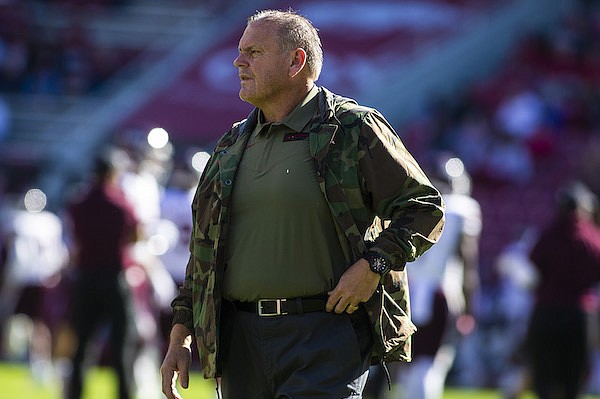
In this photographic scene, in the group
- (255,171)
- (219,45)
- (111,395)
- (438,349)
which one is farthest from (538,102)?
(255,171)

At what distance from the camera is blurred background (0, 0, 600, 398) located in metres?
19.0

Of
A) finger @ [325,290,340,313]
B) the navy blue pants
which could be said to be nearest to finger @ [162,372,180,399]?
the navy blue pants

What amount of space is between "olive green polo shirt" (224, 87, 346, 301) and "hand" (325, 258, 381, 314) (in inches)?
4.0

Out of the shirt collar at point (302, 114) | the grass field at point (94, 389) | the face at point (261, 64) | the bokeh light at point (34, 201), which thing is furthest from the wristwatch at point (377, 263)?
the bokeh light at point (34, 201)

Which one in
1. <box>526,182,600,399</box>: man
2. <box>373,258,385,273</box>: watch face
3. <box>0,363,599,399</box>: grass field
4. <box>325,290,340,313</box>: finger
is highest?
<box>373,258,385,273</box>: watch face

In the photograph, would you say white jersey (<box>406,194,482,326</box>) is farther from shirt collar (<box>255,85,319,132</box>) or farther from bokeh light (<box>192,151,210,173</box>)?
shirt collar (<box>255,85,319,132</box>)

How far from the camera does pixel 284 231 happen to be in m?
4.68

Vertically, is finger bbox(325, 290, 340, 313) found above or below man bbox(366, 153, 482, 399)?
above

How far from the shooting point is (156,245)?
1102 cm

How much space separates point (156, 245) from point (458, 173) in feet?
7.94

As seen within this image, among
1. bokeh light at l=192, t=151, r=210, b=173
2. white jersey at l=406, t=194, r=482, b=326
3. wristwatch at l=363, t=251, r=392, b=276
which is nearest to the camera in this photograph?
wristwatch at l=363, t=251, r=392, b=276

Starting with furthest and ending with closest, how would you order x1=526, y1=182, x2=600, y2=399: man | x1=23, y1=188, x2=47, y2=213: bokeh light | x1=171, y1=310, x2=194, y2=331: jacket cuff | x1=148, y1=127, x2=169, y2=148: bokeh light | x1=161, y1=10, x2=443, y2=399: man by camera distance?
x1=23, y1=188, x2=47, y2=213: bokeh light < x1=148, y1=127, x2=169, y2=148: bokeh light < x1=526, y1=182, x2=600, y2=399: man < x1=171, y1=310, x2=194, y2=331: jacket cuff < x1=161, y1=10, x2=443, y2=399: man

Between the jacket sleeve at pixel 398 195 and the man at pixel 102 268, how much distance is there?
17.9ft

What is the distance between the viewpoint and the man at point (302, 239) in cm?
462
